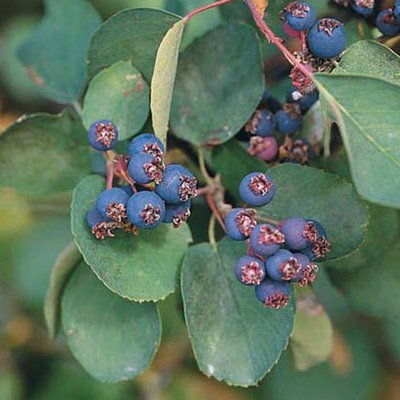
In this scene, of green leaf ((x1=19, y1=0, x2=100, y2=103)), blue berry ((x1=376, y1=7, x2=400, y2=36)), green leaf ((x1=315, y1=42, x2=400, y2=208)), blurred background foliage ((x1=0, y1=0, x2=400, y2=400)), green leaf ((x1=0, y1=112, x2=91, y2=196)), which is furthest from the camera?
blurred background foliage ((x1=0, y1=0, x2=400, y2=400))

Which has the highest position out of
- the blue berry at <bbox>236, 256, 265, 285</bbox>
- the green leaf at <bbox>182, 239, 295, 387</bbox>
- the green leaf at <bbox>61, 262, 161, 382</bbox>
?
the blue berry at <bbox>236, 256, 265, 285</bbox>

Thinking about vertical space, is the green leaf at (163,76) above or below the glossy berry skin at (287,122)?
above

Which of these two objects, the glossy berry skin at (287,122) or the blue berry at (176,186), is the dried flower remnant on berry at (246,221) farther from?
the glossy berry skin at (287,122)

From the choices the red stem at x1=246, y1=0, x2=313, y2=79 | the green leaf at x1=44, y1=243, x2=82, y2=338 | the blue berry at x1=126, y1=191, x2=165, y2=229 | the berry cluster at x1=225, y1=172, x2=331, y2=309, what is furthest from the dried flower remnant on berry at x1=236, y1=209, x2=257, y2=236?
the green leaf at x1=44, y1=243, x2=82, y2=338

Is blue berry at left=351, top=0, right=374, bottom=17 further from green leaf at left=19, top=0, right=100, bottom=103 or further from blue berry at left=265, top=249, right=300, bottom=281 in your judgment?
green leaf at left=19, top=0, right=100, bottom=103

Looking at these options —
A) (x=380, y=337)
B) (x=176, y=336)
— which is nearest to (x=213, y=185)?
(x=176, y=336)

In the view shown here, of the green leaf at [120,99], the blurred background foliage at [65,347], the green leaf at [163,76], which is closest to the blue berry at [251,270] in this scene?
the green leaf at [163,76]

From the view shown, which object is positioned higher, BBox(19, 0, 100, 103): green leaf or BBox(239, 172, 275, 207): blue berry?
BBox(239, 172, 275, 207): blue berry
